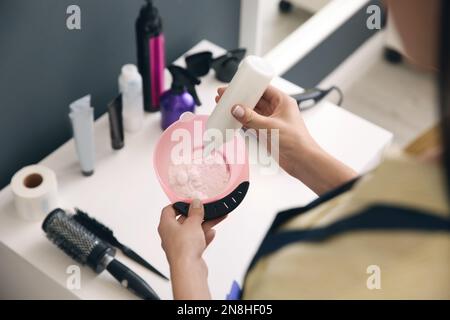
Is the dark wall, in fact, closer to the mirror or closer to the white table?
the white table

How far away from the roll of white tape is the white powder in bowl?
0.22m

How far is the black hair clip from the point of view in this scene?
124 cm

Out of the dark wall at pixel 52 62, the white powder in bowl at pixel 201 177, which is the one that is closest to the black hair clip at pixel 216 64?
the dark wall at pixel 52 62

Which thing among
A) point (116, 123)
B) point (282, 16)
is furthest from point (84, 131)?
point (282, 16)

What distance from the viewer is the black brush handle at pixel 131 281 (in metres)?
0.95

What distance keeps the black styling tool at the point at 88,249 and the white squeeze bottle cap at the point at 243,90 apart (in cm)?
28

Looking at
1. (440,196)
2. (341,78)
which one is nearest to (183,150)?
(440,196)

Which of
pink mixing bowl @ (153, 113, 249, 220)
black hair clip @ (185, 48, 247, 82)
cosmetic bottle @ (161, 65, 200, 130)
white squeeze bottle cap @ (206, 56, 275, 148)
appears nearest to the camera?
white squeeze bottle cap @ (206, 56, 275, 148)

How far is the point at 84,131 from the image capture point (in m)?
1.04

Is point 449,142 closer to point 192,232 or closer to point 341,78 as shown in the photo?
point 192,232

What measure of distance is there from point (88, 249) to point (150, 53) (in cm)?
36

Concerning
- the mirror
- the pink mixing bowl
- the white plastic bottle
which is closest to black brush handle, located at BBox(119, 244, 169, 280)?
the pink mixing bowl

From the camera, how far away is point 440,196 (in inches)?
16.6
